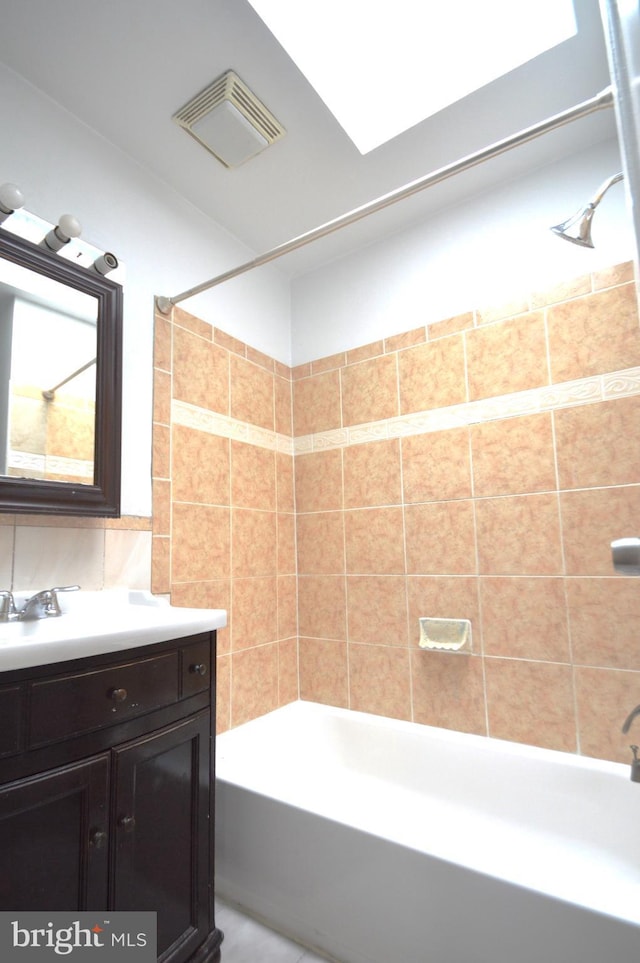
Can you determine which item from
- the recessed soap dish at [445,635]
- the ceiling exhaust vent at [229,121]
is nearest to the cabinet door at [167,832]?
the recessed soap dish at [445,635]

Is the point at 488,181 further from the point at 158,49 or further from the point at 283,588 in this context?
the point at 283,588

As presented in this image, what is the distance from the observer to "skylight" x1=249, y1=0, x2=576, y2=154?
1422 mm

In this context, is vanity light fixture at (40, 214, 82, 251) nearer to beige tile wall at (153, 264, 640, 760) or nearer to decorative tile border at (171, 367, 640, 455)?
beige tile wall at (153, 264, 640, 760)

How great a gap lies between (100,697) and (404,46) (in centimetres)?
205

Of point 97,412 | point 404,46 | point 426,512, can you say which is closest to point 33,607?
point 97,412

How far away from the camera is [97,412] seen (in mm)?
1531

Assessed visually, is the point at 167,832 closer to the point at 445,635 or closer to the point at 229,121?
the point at 445,635

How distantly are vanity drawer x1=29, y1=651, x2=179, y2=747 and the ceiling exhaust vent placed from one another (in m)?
1.66

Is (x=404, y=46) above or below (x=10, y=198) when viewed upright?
above

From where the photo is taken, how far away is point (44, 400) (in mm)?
1435

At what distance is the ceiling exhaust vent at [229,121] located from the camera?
1522 millimetres

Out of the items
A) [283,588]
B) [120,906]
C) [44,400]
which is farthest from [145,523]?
[120,906]

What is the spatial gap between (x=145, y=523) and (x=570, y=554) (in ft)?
4.90

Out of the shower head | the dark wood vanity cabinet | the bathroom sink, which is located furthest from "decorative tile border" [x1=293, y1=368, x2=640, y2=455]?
the dark wood vanity cabinet
